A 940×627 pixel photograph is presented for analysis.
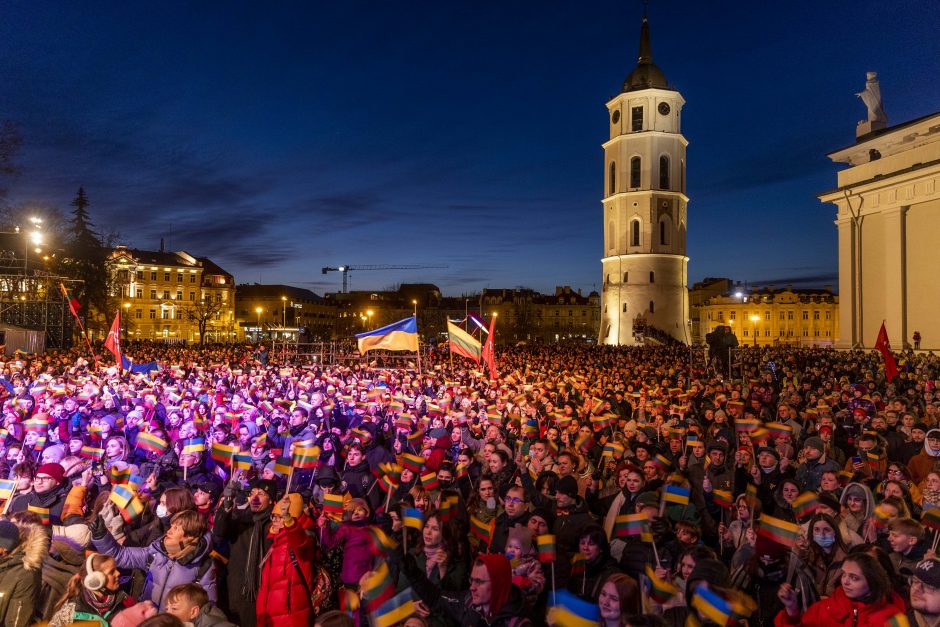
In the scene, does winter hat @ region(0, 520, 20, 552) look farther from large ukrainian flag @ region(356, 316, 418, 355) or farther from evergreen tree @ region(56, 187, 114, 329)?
evergreen tree @ region(56, 187, 114, 329)

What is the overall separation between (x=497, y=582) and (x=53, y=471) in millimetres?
4664

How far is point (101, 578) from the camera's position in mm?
4609

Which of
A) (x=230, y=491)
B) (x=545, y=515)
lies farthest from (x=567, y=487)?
(x=230, y=491)

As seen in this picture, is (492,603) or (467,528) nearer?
(492,603)

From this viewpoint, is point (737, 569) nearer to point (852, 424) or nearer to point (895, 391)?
point (852, 424)

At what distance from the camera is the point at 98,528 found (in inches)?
225

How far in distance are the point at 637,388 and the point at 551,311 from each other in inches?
4161

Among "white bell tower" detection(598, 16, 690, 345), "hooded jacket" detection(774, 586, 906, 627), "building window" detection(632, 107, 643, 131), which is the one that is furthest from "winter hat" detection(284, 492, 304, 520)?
"building window" detection(632, 107, 643, 131)

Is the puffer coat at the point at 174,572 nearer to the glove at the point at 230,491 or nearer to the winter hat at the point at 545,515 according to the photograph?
the glove at the point at 230,491

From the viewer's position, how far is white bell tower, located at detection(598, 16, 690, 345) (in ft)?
211

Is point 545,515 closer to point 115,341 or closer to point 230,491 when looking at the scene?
point 230,491

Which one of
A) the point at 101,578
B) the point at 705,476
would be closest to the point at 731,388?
the point at 705,476

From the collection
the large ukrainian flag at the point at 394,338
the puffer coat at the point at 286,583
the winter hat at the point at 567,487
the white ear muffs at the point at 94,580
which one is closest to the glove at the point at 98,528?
the white ear muffs at the point at 94,580

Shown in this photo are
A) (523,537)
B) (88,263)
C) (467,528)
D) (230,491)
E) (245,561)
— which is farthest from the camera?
(88,263)
